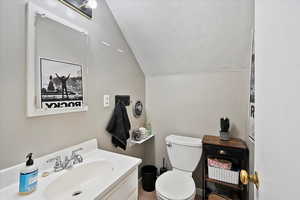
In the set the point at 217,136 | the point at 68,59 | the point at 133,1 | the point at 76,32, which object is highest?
the point at 133,1

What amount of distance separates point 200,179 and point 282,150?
1.74 meters

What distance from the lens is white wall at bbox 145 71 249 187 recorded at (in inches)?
63.9

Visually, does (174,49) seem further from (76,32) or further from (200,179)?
(200,179)

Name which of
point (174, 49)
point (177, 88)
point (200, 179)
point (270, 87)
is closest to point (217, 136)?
point (200, 179)

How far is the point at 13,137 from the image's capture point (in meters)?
0.78

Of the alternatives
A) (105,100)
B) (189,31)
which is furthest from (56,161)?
(189,31)

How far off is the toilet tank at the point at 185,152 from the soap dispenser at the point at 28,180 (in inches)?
52.5

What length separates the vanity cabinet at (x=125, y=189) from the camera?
805mm

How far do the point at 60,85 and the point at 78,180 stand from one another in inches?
28.0

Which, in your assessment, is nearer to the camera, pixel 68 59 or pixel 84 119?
pixel 68 59

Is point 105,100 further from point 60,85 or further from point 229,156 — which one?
point 229,156

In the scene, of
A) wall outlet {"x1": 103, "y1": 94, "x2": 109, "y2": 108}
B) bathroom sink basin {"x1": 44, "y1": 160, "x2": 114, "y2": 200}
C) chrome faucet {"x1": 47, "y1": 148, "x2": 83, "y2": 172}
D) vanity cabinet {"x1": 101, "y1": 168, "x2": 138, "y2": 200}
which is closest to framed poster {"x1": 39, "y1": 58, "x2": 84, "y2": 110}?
wall outlet {"x1": 103, "y1": 94, "x2": 109, "y2": 108}

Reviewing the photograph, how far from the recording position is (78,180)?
3.26ft

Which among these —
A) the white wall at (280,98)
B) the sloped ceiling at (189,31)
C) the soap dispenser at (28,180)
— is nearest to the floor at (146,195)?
the soap dispenser at (28,180)
